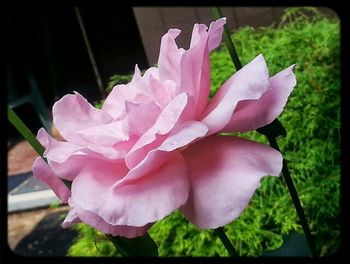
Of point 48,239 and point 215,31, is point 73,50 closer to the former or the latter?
point 215,31

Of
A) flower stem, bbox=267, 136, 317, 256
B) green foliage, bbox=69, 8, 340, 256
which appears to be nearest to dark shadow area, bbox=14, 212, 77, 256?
green foliage, bbox=69, 8, 340, 256

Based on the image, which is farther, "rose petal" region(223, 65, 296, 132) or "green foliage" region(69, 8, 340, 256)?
"green foliage" region(69, 8, 340, 256)

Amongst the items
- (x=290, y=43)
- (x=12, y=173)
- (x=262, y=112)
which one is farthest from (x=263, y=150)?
(x=12, y=173)

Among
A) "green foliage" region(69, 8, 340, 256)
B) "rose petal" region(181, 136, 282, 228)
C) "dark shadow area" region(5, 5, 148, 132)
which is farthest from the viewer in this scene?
"green foliage" region(69, 8, 340, 256)

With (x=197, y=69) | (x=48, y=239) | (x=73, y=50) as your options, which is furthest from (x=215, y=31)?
(x=48, y=239)

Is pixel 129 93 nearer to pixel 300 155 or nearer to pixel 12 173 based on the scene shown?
pixel 300 155

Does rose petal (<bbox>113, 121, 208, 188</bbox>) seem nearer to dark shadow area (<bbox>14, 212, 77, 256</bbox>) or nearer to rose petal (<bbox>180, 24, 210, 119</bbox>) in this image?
rose petal (<bbox>180, 24, 210, 119</bbox>)

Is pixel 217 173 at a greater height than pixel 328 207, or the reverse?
pixel 217 173
